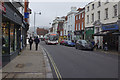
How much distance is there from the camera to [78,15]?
4112cm

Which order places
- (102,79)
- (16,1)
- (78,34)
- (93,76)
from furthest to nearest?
(78,34)
(16,1)
(93,76)
(102,79)

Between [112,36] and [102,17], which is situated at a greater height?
[102,17]

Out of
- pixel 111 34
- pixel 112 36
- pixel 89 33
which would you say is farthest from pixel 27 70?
pixel 89 33

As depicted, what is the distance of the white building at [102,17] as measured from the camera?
21.8 meters

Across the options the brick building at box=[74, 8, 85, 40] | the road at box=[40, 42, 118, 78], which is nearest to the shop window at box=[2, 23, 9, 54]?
the road at box=[40, 42, 118, 78]

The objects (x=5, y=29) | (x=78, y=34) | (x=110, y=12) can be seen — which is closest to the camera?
(x=5, y=29)

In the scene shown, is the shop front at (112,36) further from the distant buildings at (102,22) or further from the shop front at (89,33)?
the shop front at (89,33)

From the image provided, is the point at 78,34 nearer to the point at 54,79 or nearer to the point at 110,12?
the point at 110,12

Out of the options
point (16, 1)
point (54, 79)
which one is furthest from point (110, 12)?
point (54, 79)

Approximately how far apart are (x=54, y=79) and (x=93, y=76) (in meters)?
1.76

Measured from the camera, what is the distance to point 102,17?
2592 centimetres

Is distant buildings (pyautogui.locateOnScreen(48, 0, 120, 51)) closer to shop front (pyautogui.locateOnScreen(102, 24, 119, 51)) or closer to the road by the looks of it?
shop front (pyautogui.locateOnScreen(102, 24, 119, 51))

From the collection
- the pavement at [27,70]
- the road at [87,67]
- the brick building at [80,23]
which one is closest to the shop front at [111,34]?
the road at [87,67]

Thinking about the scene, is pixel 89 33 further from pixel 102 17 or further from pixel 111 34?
pixel 111 34
